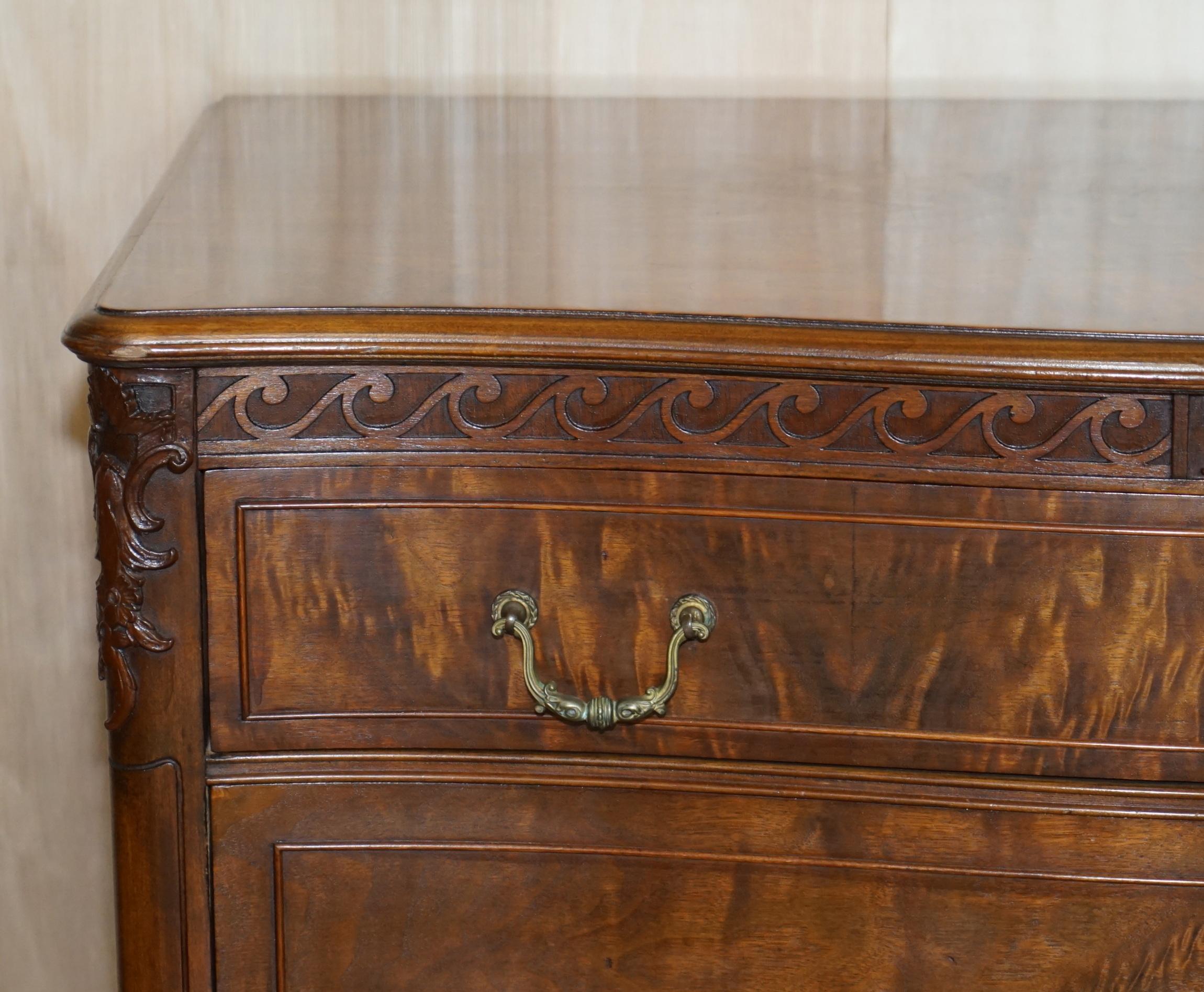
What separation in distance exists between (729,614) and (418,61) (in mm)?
691

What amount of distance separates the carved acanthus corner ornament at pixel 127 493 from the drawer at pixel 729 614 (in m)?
0.03

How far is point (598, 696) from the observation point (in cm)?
66

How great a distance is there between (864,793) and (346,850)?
25 cm

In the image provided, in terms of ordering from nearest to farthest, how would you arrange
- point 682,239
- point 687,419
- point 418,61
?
point 687,419 < point 682,239 < point 418,61

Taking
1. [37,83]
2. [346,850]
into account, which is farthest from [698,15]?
[346,850]

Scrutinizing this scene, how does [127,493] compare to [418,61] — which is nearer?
[127,493]

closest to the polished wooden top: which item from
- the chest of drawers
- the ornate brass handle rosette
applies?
the chest of drawers

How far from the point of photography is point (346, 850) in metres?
0.68

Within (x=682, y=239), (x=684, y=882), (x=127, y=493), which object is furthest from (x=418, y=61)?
(x=684, y=882)

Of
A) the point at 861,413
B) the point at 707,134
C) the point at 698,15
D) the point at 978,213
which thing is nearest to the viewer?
the point at 861,413

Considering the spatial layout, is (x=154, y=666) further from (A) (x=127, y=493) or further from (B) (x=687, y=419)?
(B) (x=687, y=419)

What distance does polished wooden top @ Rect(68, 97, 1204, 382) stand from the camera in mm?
602

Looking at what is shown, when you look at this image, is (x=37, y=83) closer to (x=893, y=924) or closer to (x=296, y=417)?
(x=296, y=417)

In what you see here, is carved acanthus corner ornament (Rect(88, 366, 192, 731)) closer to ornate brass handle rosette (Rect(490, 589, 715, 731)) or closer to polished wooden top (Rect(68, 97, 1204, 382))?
polished wooden top (Rect(68, 97, 1204, 382))
